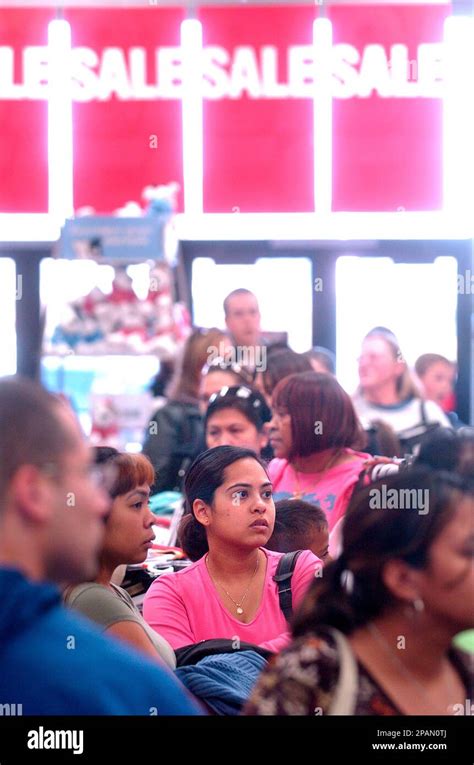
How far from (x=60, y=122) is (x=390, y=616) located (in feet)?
4.86

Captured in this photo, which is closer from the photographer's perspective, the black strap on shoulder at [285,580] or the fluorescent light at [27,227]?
the black strap on shoulder at [285,580]

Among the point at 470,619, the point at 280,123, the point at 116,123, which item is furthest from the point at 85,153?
the point at 470,619

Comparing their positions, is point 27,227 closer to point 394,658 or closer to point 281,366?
point 281,366

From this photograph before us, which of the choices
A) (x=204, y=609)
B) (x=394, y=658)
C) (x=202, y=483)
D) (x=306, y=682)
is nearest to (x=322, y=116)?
(x=202, y=483)

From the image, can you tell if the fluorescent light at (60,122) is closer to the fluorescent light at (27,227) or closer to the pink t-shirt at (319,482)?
the fluorescent light at (27,227)

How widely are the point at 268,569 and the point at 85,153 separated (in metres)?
1.09

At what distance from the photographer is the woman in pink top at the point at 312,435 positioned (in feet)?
8.42

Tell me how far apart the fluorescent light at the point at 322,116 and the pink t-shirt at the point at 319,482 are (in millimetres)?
634

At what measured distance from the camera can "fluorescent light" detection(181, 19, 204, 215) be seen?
2648 millimetres

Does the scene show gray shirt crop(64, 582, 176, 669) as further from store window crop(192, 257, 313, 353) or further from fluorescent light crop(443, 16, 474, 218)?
fluorescent light crop(443, 16, 474, 218)

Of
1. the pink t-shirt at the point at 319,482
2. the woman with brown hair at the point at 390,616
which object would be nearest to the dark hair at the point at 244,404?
the pink t-shirt at the point at 319,482

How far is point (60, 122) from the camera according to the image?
2645mm

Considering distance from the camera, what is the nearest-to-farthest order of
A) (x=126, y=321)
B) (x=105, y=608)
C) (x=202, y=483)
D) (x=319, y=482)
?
(x=105, y=608), (x=202, y=483), (x=319, y=482), (x=126, y=321)
